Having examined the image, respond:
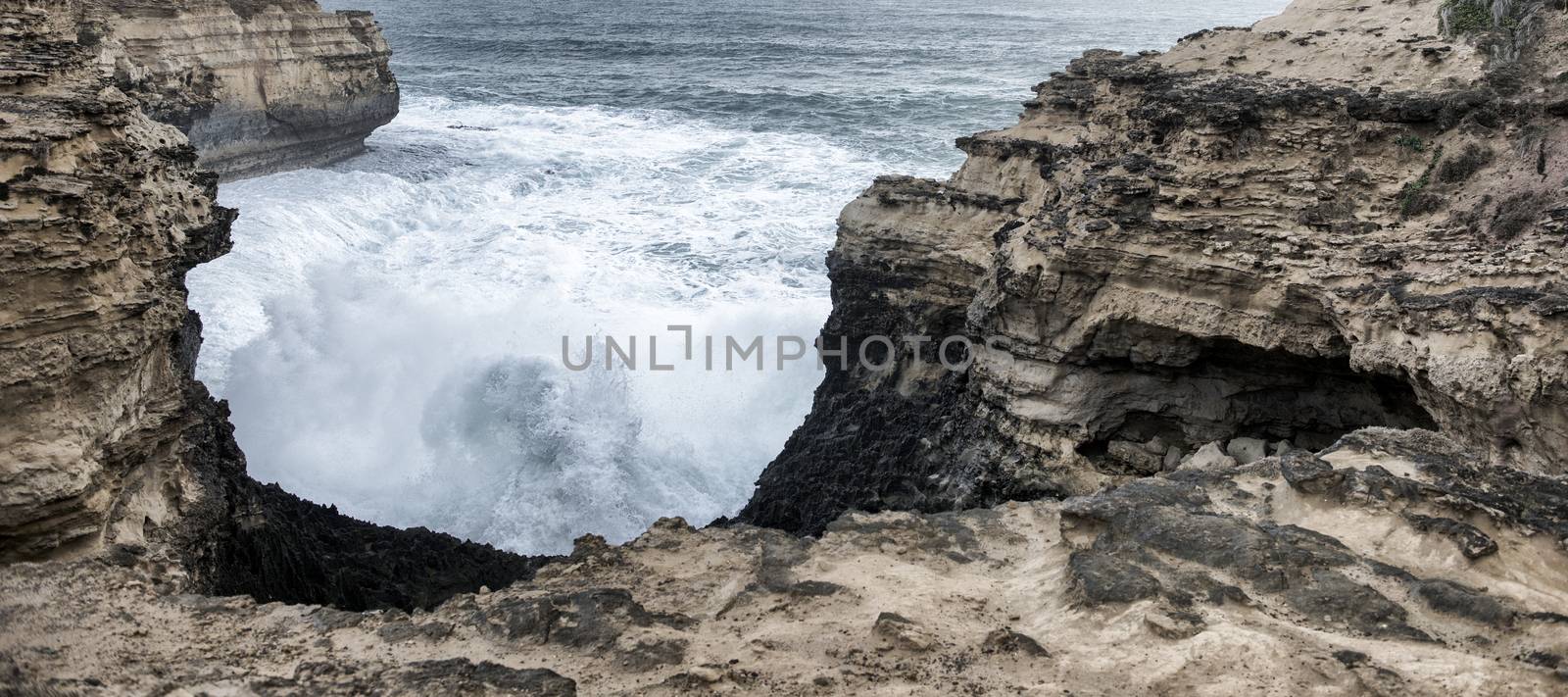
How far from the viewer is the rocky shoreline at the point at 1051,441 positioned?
5582mm

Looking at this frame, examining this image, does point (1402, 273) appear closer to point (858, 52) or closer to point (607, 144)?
point (607, 144)

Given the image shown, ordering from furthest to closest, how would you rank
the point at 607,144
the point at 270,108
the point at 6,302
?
1. the point at 607,144
2. the point at 270,108
3. the point at 6,302

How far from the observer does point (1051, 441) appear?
11.5m

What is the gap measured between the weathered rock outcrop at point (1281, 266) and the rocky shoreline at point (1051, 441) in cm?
4

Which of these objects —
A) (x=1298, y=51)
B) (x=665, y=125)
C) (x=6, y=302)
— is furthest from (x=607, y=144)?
(x=6, y=302)

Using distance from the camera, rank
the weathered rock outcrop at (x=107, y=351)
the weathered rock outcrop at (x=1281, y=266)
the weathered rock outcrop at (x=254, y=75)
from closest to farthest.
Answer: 1. the weathered rock outcrop at (x=107, y=351)
2. the weathered rock outcrop at (x=1281, y=266)
3. the weathered rock outcrop at (x=254, y=75)

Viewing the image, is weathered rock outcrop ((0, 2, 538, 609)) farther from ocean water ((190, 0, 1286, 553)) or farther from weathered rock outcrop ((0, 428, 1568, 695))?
ocean water ((190, 0, 1286, 553))

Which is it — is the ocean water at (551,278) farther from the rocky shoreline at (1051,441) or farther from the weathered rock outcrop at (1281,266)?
the weathered rock outcrop at (1281,266)

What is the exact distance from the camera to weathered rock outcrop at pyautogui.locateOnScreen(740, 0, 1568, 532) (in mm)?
8312

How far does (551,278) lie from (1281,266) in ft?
54.6

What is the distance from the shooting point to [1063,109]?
48.9 feet

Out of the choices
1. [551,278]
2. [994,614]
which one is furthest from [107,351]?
[551,278]

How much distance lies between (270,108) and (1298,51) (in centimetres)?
2435

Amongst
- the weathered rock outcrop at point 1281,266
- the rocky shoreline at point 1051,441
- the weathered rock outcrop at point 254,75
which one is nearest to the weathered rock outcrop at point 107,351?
the rocky shoreline at point 1051,441
